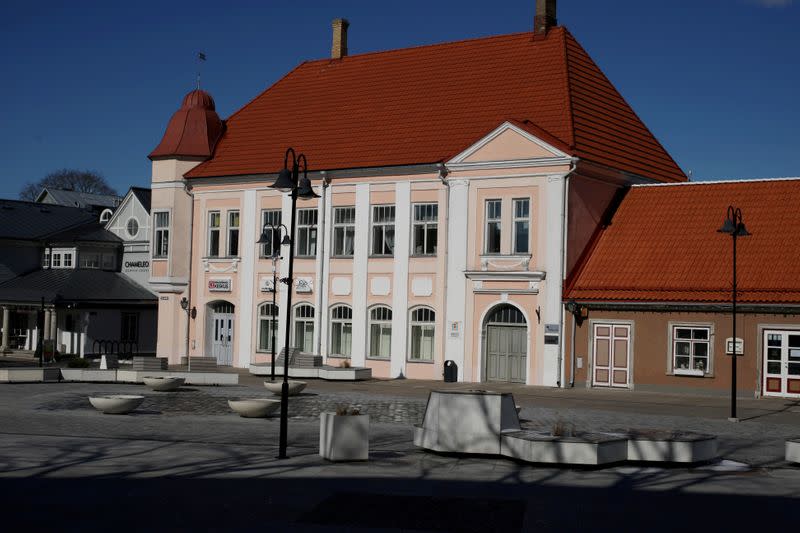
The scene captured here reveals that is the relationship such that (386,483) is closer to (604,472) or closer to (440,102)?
(604,472)

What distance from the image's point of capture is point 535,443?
53.6ft

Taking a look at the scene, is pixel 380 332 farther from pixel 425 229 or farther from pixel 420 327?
pixel 425 229

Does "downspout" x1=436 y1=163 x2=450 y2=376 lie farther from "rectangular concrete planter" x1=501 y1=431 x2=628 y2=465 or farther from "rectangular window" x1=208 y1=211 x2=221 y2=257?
"rectangular concrete planter" x1=501 y1=431 x2=628 y2=465

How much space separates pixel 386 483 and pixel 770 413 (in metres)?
15.7

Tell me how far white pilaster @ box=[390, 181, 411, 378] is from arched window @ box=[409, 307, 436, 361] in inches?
10.1

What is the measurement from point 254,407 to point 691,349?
50.5 feet

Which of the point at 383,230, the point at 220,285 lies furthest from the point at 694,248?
the point at 220,285

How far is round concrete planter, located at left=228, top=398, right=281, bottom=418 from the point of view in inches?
893

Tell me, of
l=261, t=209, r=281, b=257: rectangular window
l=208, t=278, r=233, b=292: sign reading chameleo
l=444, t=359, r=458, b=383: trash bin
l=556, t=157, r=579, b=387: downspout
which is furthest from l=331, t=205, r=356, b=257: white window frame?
l=556, t=157, r=579, b=387: downspout

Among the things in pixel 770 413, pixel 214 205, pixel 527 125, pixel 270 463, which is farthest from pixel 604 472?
pixel 214 205

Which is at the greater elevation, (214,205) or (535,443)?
(214,205)

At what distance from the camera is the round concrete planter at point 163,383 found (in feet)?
96.9

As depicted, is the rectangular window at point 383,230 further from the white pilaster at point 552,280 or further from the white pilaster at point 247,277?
the white pilaster at point 552,280

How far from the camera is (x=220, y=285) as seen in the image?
142ft
